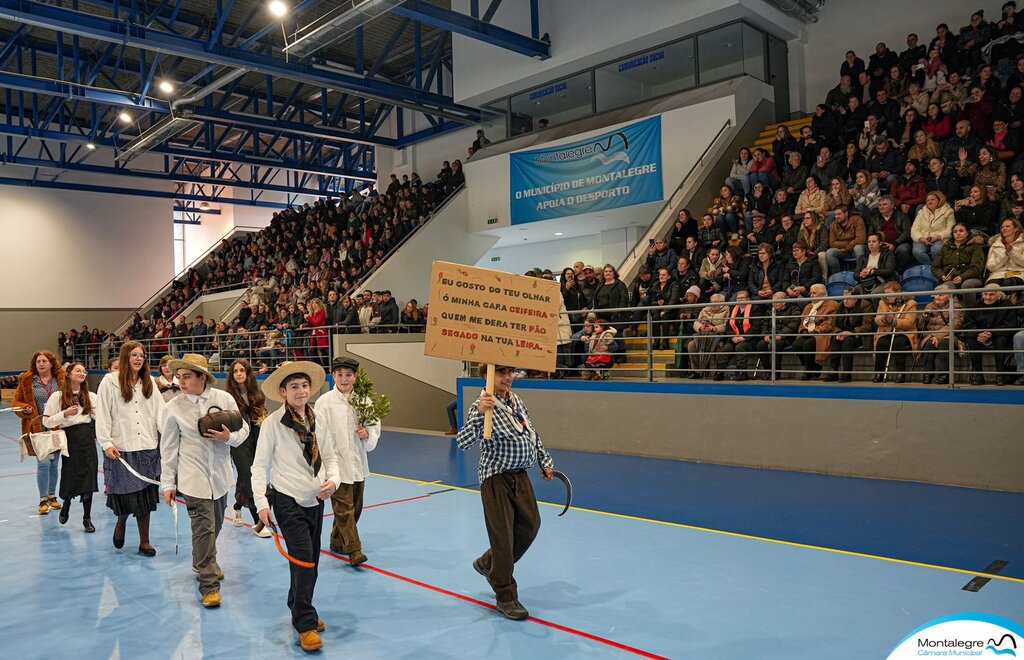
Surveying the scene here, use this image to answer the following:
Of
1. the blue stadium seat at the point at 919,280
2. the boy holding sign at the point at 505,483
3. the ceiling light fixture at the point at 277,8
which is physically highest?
the ceiling light fixture at the point at 277,8

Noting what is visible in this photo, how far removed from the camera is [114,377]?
6945 mm

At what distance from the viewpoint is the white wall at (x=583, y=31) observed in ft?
50.6

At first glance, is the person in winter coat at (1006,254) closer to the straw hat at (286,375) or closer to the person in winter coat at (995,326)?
the person in winter coat at (995,326)

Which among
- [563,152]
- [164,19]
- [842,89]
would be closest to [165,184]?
[164,19]


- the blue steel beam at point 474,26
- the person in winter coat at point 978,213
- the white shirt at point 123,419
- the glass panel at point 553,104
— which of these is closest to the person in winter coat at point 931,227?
the person in winter coat at point 978,213

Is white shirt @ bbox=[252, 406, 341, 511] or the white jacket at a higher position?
the white jacket

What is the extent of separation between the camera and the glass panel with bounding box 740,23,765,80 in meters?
15.6

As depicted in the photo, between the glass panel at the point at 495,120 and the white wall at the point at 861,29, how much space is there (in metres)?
7.45

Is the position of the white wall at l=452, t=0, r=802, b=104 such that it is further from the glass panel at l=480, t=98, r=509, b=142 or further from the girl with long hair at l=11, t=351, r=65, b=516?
the girl with long hair at l=11, t=351, r=65, b=516

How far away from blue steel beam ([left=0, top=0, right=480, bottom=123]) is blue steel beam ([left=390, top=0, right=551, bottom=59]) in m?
3.20

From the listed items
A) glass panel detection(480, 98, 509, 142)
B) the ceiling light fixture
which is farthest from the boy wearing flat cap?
glass panel detection(480, 98, 509, 142)

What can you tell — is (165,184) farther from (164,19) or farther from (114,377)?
(114,377)

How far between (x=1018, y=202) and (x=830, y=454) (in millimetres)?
3795

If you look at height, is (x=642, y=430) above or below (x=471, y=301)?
below
